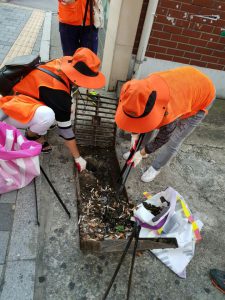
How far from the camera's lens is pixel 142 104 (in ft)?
6.48

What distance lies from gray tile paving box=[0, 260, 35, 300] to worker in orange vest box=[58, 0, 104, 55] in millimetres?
3177

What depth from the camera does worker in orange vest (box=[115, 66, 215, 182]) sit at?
1.98m

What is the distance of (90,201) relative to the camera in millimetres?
2826

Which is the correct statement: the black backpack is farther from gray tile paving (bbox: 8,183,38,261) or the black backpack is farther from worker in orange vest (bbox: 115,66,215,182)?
gray tile paving (bbox: 8,183,38,261)

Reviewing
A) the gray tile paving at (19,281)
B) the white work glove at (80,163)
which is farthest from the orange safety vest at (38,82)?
the gray tile paving at (19,281)

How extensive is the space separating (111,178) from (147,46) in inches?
82.6

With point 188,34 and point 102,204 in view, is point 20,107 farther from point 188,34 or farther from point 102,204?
point 188,34

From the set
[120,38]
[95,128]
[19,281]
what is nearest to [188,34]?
[120,38]

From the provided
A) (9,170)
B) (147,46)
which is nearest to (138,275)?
(9,170)

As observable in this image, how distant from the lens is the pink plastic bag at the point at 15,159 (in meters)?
2.36

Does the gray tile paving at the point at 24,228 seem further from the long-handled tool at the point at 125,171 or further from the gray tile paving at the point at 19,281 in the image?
the long-handled tool at the point at 125,171

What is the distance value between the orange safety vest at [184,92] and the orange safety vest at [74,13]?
2.01m

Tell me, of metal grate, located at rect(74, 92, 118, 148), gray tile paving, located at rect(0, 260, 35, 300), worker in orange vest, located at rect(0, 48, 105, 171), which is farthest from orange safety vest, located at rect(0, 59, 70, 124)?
gray tile paving, located at rect(0, 260, 35, 300)

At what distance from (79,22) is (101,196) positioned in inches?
101
